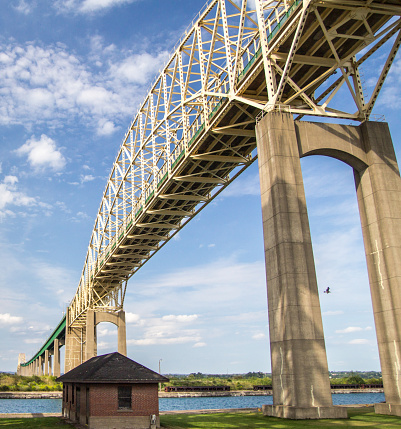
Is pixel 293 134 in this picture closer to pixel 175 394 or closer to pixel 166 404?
pixel 166 404

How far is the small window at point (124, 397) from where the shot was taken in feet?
65.0

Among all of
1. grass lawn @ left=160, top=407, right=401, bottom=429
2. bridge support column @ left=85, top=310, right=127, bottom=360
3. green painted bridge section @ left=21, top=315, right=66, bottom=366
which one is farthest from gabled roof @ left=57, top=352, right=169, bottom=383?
green painted bridge section @ left=21, top=315, right=66, bottom=366

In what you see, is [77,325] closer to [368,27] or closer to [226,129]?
[226,129]

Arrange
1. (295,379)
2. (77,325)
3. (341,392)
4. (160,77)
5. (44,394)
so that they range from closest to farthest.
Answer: (295,379) → (160,77) → (44,394) → (77,325) → (341,392)

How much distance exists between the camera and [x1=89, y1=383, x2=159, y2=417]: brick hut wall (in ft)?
63.7

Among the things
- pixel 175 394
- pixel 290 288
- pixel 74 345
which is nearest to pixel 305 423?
pixel 290 288

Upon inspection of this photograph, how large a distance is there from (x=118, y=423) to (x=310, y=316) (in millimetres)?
9075

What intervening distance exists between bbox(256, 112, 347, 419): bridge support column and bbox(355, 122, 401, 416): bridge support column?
13.7 ft

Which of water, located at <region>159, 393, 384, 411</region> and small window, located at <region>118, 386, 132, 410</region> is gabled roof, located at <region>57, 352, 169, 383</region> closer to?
small window, located at <region>118, 386, 132, 410</region>

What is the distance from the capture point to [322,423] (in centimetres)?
1691

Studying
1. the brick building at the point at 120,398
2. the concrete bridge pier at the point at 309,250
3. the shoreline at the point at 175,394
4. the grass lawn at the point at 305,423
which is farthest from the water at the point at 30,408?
the concrete bridge pier at the point at 309,250

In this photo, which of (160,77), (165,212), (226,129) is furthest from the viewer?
(160,77)

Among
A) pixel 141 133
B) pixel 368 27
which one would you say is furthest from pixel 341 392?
pixel 368 27

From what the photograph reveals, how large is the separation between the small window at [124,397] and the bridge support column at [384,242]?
450 inches
